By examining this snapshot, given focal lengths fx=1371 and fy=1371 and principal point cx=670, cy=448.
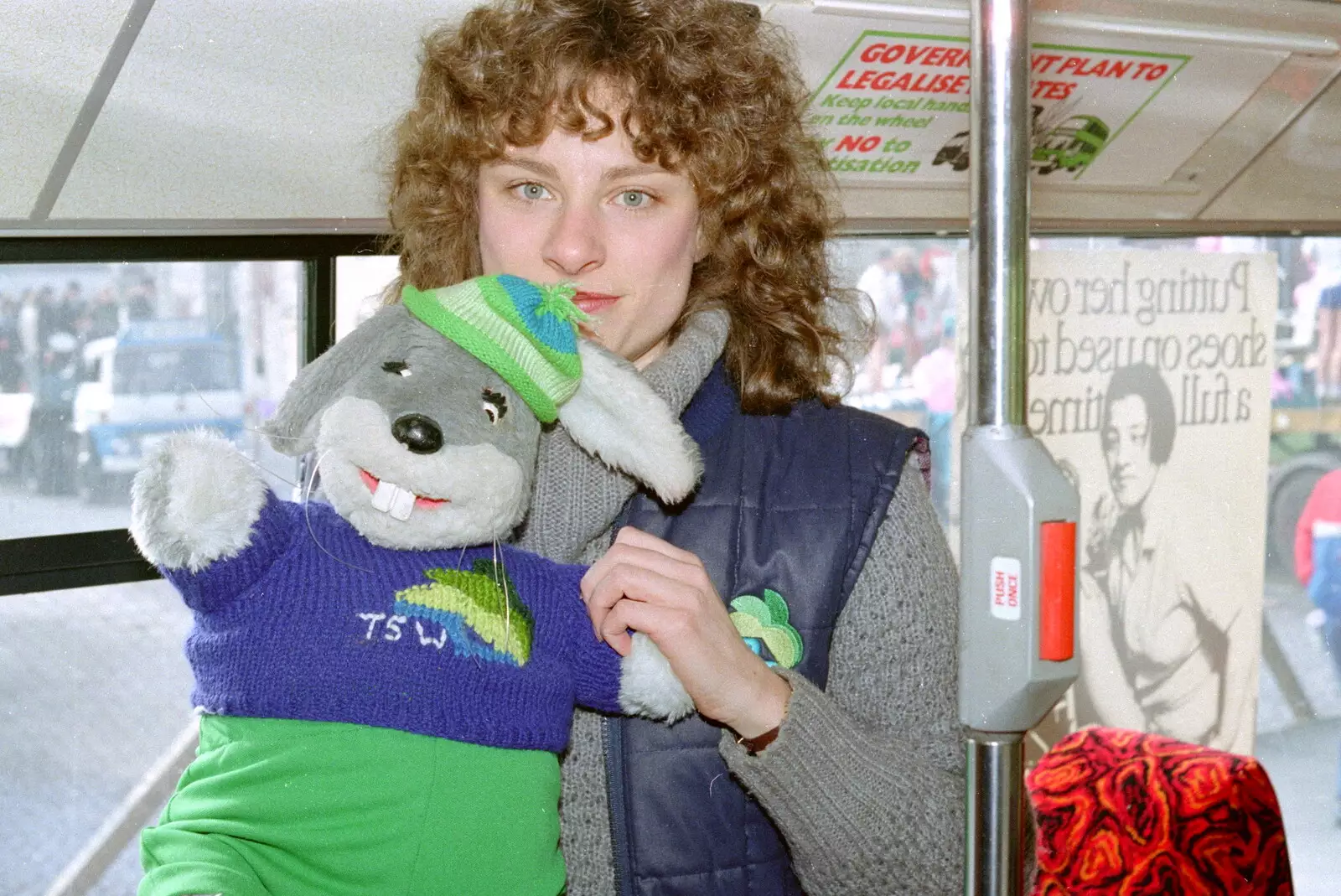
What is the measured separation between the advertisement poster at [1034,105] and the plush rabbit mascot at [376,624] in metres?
1.25

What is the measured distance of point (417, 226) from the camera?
1.33m

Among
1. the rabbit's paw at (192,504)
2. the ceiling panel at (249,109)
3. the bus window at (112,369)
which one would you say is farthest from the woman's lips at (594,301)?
the bus window at (112,369)

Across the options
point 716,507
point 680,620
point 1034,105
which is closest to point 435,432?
point 680,620

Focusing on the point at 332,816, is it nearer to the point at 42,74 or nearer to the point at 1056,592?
the point at 1056,592

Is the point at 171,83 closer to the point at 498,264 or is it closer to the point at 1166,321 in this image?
the point at 498,264

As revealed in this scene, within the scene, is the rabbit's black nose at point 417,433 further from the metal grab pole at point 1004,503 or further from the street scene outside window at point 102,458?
the street scene outside window at point 102,458

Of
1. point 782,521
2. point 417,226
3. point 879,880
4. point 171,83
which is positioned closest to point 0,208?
point 171,83

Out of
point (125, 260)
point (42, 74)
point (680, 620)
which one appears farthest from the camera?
point (125, 260)

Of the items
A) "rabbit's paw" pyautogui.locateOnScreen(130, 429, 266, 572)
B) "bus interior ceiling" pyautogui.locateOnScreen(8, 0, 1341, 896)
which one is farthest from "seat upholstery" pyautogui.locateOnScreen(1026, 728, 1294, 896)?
"rabbit's paw" pyautogui.locateOnScreen(130, 429, 266, 572)

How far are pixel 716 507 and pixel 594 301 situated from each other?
0.21 m

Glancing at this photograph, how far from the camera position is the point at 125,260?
6.55 feet

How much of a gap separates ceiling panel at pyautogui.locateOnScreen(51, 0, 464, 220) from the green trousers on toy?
93 cm

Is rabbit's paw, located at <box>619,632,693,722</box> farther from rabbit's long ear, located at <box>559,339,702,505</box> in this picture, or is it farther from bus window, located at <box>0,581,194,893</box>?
bus window, located at <box>0,581,194,893</box>

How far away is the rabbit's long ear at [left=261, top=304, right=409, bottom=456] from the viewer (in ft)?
3.11
